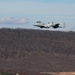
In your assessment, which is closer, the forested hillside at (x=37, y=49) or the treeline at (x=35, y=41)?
the forested hillside at (x=37, y=49)

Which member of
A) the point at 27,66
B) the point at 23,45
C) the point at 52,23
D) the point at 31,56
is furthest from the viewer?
the point at 23,45

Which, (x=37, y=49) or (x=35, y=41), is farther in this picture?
(x=35, y=41)

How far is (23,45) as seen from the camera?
112250mm

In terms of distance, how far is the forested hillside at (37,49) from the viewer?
320ft

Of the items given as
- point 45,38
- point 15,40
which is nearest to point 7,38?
point 15,40

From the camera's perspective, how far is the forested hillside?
97562 millimetres

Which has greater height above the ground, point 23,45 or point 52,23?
point 52,23

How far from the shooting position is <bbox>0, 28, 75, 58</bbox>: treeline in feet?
358

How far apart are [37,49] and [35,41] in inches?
241

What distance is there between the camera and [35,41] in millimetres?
115125

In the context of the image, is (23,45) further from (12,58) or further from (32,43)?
(12,58)

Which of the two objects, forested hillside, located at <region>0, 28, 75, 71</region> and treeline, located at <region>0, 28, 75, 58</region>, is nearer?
forested hillside, located at <region>0, 28, 75, 71</region>

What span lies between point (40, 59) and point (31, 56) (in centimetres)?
415

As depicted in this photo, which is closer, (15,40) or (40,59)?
(40,59)
